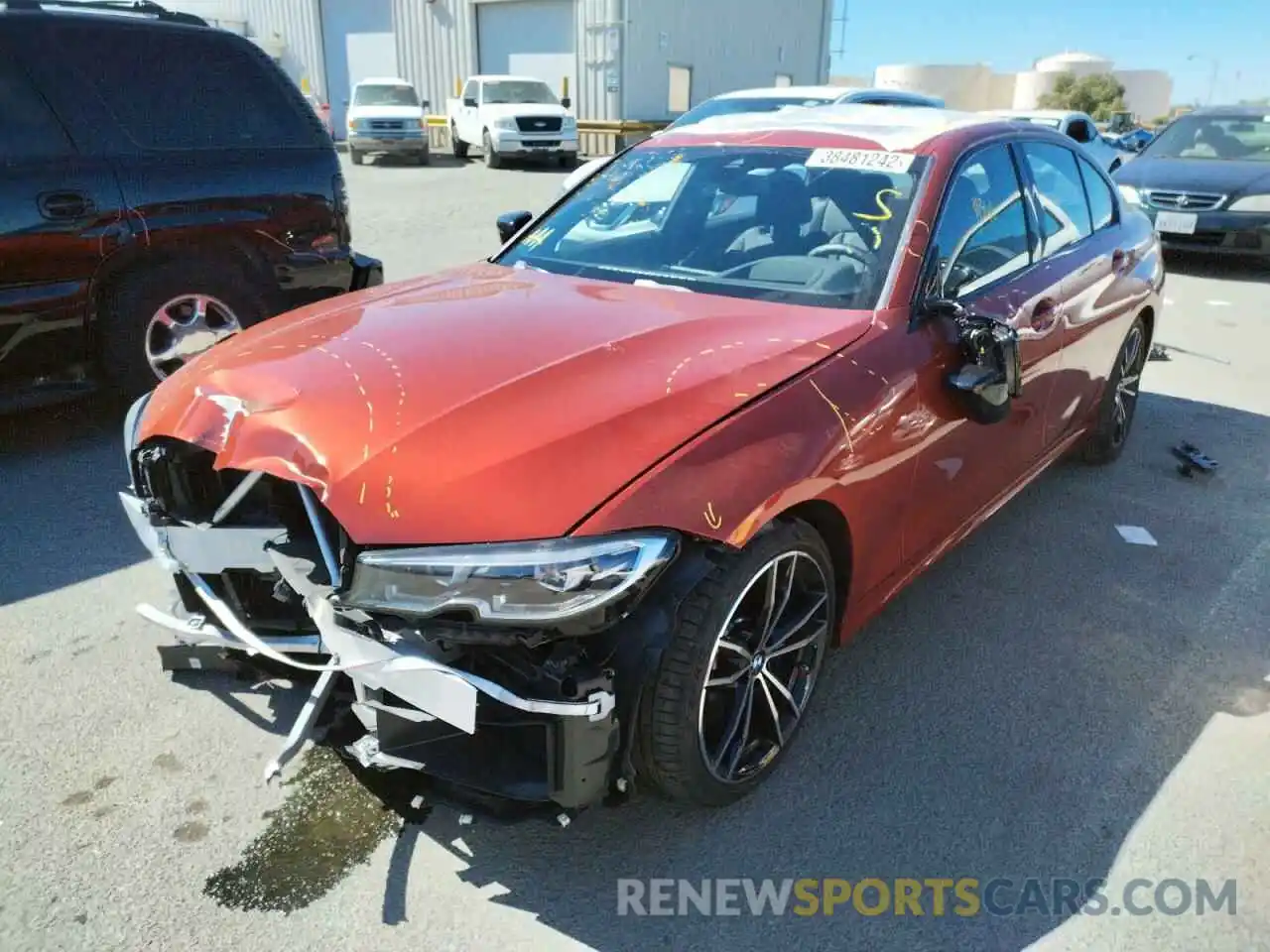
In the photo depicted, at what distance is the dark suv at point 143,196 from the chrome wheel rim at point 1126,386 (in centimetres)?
426

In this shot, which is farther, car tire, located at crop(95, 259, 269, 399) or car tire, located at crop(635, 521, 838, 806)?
car tire, located at crop(95, 259, 269, 399)

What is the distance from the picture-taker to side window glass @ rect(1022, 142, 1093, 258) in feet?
12.8

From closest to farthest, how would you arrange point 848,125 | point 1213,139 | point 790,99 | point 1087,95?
point 848,125
point 790,99
point 1213,139
point 1087,95

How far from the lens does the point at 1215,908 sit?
231 centimetres

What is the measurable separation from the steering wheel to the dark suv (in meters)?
3.41

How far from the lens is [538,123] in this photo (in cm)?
2067

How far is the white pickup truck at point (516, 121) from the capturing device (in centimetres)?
2058

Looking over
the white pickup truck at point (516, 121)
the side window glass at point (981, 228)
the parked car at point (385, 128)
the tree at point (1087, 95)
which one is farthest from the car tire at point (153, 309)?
the tree at point (1087, 95)

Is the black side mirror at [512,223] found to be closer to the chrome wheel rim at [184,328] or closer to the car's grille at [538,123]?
the chrome wheel rim at [184,328]

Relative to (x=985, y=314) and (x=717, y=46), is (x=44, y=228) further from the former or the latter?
(x=717, y=46)

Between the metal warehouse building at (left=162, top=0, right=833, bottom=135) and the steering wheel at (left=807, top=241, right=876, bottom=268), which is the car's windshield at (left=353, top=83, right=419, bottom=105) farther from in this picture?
the steering wheel at (left=807, top=241, right=876, bottom=268)

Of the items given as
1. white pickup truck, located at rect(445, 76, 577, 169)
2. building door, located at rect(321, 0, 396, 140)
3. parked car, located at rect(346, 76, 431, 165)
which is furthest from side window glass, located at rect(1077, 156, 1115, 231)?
building door, located at rect(321, 0, 396, 140)

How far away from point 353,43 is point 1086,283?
Result: 98.8 feet

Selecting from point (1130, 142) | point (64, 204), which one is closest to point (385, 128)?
point (1130, 142)
